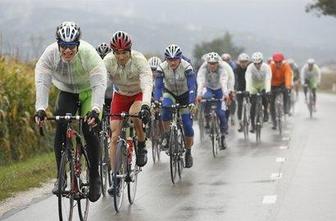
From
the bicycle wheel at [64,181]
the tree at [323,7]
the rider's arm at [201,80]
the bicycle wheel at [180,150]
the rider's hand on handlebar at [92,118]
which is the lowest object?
the bicycle wheel at [180,150]

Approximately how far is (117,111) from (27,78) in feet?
18.8

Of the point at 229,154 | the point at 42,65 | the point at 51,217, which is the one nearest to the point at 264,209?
the point at 51,217

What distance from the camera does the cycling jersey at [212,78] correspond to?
16.0 metres

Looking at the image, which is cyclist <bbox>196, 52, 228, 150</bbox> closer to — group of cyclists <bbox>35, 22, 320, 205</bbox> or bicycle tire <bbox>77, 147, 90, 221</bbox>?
group of cyclists <bbox>35, 22, 320, 205</bbox>

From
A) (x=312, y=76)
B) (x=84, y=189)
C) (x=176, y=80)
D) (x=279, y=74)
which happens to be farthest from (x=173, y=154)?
(x=312, y=76)

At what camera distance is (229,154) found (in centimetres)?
1636

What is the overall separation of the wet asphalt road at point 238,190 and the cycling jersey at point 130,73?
1515mm

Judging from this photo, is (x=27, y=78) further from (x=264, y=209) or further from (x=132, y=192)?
(x=264, y=209)

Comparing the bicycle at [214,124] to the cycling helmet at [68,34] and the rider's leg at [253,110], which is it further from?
the cycling helmet at [68,34]

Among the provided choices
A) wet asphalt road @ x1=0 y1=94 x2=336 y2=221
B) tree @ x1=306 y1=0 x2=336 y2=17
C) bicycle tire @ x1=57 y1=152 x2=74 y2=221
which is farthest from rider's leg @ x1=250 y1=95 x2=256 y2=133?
tree @ x1=306 y1=0 x2=336 y2=17

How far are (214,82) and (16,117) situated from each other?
405 cm

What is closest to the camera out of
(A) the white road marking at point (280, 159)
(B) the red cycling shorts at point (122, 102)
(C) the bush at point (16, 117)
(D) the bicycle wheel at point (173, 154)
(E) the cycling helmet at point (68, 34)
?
(E) the cycling helmet at point (68, 34)

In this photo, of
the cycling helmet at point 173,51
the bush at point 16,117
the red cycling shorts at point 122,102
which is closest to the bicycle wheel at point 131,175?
the red cycling shorts at point 122,102

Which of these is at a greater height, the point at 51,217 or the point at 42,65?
the point at 42,65
